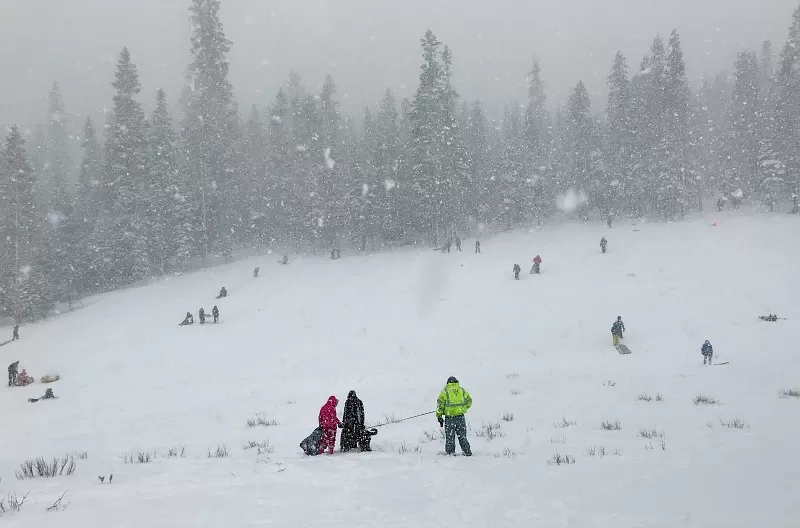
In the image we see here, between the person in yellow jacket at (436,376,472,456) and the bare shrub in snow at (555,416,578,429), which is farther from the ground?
the person in yellow jacket at (436,376,472,456)

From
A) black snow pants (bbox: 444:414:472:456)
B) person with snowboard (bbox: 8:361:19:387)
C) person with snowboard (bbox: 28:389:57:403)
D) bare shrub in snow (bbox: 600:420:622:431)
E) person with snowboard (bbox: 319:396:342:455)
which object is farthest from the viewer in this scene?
person with snowboard (bbox: 8:361:19:387)

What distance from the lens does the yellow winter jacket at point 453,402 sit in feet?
29.6

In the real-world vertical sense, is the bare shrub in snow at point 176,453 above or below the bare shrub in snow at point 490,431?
above

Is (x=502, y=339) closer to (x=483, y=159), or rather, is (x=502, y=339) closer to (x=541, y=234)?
(x=541, y=234)

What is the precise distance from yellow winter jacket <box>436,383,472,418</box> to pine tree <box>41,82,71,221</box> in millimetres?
57376

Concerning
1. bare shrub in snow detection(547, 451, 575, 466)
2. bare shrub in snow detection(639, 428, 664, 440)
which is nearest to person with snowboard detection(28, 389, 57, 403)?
bare shrub in snow detection(547, 451, 575, 466)

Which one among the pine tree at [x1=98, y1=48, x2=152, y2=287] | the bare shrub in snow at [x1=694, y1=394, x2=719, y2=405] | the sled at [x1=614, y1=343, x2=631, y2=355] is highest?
the pine tree at [x1=98, y1=48, x2=152, y2=287]

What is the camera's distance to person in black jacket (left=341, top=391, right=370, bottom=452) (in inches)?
373

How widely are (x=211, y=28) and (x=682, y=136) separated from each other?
54.1 m

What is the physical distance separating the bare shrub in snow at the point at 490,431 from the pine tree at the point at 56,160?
2237 inches

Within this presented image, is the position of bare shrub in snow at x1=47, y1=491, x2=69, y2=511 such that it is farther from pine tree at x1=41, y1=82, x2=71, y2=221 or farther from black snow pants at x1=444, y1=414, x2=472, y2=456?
pine tree at x1=41, y1=82, x2=71, y2=221

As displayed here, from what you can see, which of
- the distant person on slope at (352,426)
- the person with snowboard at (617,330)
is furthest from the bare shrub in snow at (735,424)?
the person with snowboard at (617,330)

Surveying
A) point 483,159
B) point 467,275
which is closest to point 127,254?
point 467,275

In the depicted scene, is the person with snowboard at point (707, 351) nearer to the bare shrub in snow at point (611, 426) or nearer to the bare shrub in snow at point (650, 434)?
the bare shrub in snow at point (611, 426)
